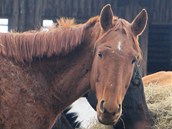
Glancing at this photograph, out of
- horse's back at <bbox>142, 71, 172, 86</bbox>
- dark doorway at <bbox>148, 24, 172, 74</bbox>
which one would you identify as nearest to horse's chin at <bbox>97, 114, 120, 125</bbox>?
horse's back at <bbox>142, 71, 172, 86</bbox>

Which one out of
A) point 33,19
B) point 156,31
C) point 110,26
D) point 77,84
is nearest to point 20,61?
point 77,84

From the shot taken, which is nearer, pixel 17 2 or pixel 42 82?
pixel 42 82

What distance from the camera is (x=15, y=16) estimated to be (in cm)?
1147

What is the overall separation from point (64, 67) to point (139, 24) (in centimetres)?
85

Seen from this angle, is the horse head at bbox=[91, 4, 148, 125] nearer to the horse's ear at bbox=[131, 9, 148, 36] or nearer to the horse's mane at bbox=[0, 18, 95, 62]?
the horse's ear at bbox=[131, 9, 148, 36]

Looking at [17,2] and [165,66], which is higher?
[17,2]

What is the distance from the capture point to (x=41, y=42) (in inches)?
176

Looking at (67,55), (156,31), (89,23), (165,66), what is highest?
(89,23)

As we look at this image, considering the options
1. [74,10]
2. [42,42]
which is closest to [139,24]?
[42,42]

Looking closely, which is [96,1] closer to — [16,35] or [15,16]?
[15,16]

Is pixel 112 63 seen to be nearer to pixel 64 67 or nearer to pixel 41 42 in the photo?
pixel 64 67

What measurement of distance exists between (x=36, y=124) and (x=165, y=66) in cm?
1052


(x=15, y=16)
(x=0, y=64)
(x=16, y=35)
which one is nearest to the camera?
(x=0, y=64)

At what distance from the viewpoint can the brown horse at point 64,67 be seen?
3994 millimetres
